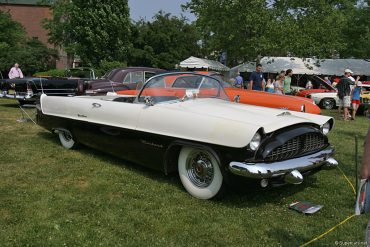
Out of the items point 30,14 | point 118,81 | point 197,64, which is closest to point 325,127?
point 118,81

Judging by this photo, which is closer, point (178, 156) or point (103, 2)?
point (178, 156)

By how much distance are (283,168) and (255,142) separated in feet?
1.31

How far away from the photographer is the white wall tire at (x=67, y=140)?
668cm

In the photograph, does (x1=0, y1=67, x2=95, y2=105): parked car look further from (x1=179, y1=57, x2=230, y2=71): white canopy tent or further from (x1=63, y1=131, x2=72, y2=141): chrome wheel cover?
(x1=179, y1=57, x2=230, y2=71): white canopy tent

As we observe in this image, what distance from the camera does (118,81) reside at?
1140 centimetres

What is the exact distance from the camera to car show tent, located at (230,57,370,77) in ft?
86.9

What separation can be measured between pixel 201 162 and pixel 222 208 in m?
0.56

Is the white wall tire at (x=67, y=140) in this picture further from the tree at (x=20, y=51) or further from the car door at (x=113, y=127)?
the tree at (x=20, y=51)

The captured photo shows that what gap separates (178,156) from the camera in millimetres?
4711

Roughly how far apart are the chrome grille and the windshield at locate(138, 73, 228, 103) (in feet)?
5.15

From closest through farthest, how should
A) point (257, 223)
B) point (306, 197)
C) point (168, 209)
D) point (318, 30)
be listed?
point (257, 223) < point (168, 209) < point (306, 197) < point (318, 30)

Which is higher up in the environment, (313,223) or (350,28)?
(350,28)

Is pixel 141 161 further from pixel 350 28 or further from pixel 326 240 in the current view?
pixel 350 28

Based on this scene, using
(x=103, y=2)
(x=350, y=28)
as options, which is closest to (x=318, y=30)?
(x=350, y=28)
